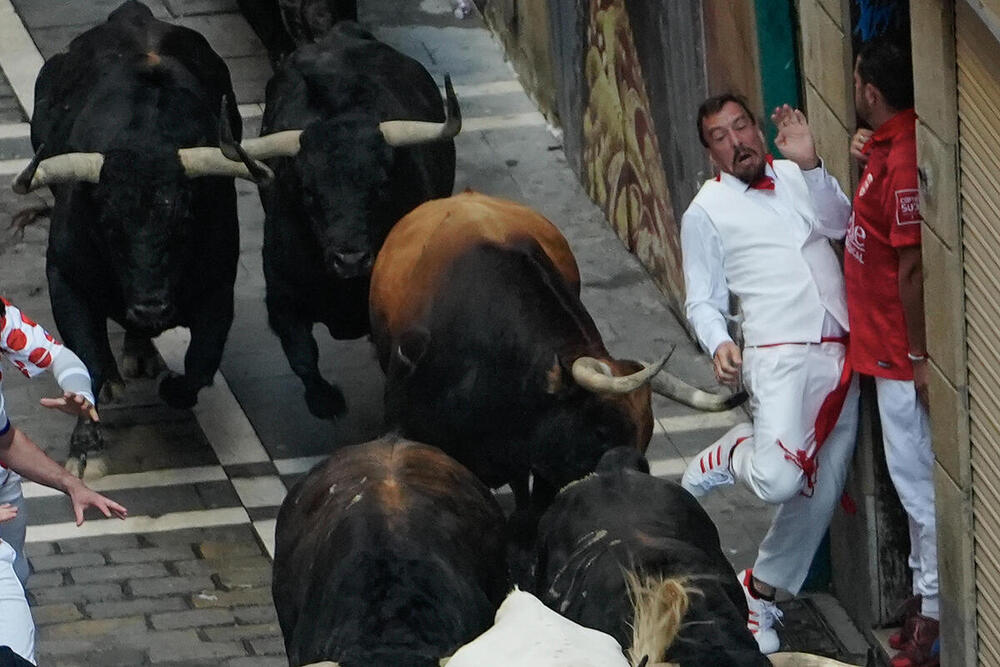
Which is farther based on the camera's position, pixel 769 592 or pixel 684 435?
pixel 684 435

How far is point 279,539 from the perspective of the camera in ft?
26.5

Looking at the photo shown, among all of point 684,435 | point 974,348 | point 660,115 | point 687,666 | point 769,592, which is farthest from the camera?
Answer: point 660,115

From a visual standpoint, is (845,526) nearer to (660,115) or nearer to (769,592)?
(769,592)

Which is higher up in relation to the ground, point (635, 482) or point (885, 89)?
point (885, 89)

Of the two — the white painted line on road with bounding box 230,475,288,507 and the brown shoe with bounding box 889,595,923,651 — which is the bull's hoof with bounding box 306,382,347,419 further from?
the brown shoe with bounding box 889,595,923,651

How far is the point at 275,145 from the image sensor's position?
35.2 ft

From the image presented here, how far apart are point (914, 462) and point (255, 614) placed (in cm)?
316

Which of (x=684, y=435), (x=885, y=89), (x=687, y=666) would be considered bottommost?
(x=684, y=435)

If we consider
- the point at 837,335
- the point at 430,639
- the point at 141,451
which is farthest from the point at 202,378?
the point at 430,639

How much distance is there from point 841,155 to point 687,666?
3030 millimetres

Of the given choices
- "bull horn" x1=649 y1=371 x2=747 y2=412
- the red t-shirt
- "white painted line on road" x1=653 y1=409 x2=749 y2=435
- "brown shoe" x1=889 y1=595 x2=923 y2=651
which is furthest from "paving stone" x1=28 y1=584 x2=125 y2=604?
the red t-shirt

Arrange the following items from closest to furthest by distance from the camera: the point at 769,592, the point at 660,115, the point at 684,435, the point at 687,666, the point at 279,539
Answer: the point at 687,666, the point at 279,539, the point at 769,592, the point at 684,435, the point at 660,115

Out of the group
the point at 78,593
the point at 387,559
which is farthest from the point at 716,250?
the point at 78,593

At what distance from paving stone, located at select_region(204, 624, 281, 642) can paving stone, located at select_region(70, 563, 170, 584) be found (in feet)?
2.20
